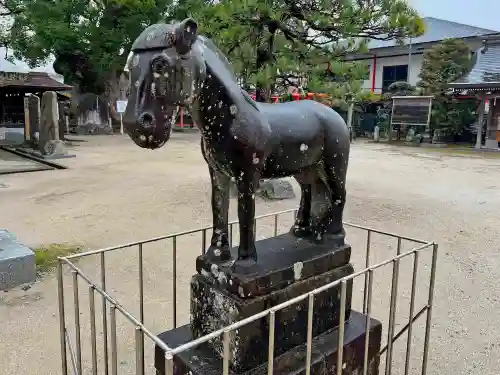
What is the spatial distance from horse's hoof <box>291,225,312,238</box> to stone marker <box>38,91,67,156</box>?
10847mm

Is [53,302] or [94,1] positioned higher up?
[94,1]

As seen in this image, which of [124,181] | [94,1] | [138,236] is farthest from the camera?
[94,1]

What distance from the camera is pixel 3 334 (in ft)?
9.81

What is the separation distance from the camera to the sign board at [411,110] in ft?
58.0

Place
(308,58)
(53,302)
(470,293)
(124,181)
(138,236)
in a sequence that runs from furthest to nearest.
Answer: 1. (124,181)
2. (308,58)
3. (138,236)
4. (470,293)
5. (53,302)

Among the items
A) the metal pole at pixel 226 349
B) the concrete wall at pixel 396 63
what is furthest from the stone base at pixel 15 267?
the concrete wall at pixel 396 63

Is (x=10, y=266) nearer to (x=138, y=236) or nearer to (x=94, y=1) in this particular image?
(x=138, y=236)

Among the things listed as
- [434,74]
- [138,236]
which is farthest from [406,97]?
[138,236]

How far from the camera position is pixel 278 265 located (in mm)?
1926

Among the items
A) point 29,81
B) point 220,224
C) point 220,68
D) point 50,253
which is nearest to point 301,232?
point 220,224

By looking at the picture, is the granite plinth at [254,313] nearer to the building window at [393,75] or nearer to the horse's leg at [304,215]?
the horse's leg at [304,215]

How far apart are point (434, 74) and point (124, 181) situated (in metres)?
14.9

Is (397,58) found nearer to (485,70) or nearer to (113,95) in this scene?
(485,70)

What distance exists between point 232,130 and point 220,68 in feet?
0.79
